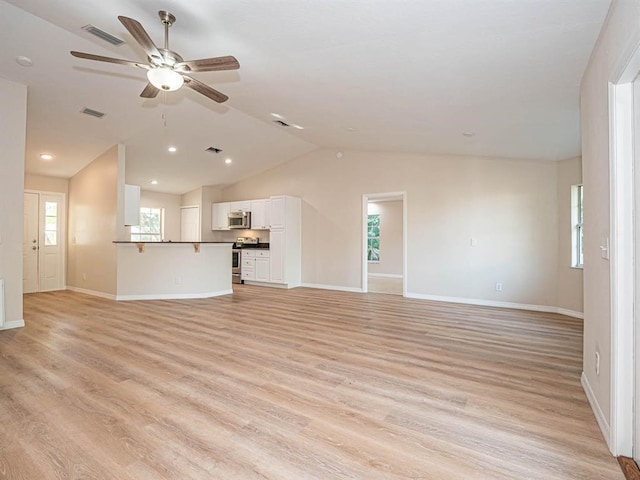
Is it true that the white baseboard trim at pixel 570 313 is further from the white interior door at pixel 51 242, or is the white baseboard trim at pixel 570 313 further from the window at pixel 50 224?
the window at pixel 50 224

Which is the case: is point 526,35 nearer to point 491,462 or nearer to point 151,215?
point 491,462

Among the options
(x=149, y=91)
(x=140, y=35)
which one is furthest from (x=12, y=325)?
(x=140, y=35)

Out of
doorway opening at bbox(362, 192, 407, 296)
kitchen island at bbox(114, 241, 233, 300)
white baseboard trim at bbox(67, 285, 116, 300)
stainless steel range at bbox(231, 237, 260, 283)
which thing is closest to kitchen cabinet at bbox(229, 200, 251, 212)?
stainless steel range at bbox(231, 237, 260, 283)

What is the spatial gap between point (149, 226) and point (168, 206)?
2.54 feet

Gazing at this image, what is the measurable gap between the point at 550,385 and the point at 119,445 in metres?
3.04

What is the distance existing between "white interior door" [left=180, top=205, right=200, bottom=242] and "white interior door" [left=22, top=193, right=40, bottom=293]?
3306 millimetres

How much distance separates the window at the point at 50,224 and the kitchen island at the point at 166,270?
Result: 2.60m

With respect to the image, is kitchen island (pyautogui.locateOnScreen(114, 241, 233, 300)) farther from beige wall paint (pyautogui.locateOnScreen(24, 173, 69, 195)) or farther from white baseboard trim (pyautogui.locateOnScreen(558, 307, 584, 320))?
white baseboard trim (pyautogui.locateOnScreen(558, 307, 584, 320))

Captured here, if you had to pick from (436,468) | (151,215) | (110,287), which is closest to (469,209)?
(436,468)

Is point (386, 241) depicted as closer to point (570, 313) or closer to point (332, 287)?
point (332, 287)

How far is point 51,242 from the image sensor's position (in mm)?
7074

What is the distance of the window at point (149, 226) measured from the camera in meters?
8.84

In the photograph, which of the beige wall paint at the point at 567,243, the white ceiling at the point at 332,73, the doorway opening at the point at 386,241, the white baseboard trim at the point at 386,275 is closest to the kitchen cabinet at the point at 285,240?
the white ceiling at the point at 332,73

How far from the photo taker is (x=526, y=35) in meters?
2.23
